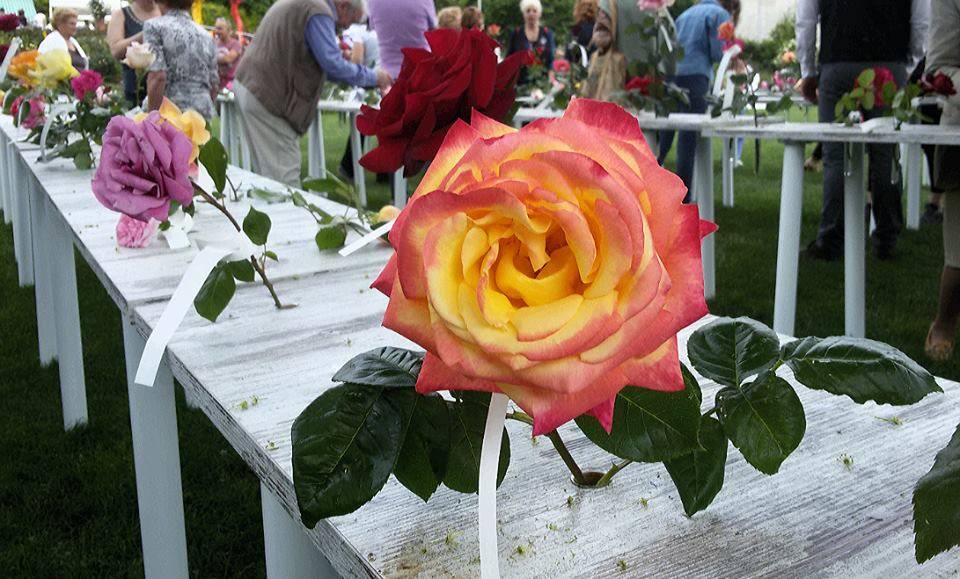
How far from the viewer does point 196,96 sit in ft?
12.6

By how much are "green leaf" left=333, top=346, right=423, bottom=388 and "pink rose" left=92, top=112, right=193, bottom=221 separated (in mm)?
609

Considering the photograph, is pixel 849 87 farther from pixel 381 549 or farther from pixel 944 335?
pixel 381 549

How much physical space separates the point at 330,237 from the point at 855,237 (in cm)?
208

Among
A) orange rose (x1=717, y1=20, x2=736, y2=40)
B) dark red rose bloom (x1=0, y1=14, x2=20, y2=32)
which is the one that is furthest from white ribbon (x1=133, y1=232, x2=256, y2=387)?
orange rose (x1=717, y1=20, x2=736, y2=40)

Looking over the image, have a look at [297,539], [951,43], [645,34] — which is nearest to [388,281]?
[297,539]

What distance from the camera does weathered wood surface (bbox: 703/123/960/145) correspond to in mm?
2299

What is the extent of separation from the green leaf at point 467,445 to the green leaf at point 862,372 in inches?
6.5

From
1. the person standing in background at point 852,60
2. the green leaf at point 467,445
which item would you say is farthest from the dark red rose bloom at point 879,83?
the green leaf at point 467,445

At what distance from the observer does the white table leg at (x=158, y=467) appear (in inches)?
40.8

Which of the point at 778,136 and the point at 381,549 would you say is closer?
the point at 381,549

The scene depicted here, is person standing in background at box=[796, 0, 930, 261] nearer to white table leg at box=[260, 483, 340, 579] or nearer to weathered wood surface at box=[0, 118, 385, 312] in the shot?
weathered wood surface at box=[0, 118, 385, 312]

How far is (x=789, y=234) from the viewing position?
291 centimetres

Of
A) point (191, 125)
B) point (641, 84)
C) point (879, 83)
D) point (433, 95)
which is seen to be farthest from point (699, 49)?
point (433, 95)

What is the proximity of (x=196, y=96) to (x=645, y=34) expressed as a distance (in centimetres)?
190
